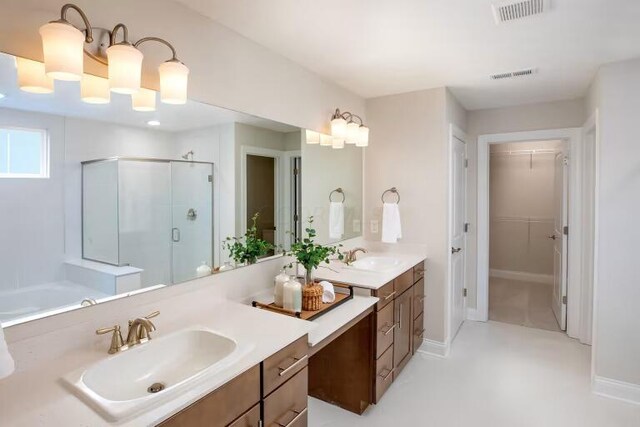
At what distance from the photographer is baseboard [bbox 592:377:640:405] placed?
2.39 m

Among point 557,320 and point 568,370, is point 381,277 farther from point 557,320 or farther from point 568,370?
point 557,320

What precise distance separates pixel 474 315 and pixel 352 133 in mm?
2546

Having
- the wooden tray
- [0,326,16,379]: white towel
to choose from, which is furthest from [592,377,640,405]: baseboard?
[0,326,16,379]: white towel

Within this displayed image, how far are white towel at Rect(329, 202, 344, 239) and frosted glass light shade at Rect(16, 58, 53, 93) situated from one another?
Result: 6.57ft

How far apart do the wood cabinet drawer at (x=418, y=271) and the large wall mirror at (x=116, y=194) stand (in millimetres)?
1267

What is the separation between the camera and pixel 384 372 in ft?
7.71

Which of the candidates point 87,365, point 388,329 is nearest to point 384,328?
point 388,329

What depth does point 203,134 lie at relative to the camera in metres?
1.78

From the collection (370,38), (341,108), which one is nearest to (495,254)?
(341,108)

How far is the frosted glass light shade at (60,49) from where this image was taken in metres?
1.12

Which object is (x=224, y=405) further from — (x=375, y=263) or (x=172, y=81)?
(x=375, y=263)

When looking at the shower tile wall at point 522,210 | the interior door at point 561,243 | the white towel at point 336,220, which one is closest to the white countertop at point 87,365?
the white towel at point 336,220

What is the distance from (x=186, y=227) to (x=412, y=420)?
5.98 feet

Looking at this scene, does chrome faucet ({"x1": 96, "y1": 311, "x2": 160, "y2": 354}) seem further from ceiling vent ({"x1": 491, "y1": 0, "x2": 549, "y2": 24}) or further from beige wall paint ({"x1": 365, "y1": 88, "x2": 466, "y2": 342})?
beige wall paint ({"x1": 365, "y1": 88, "x2": 466, "y2": 342})
